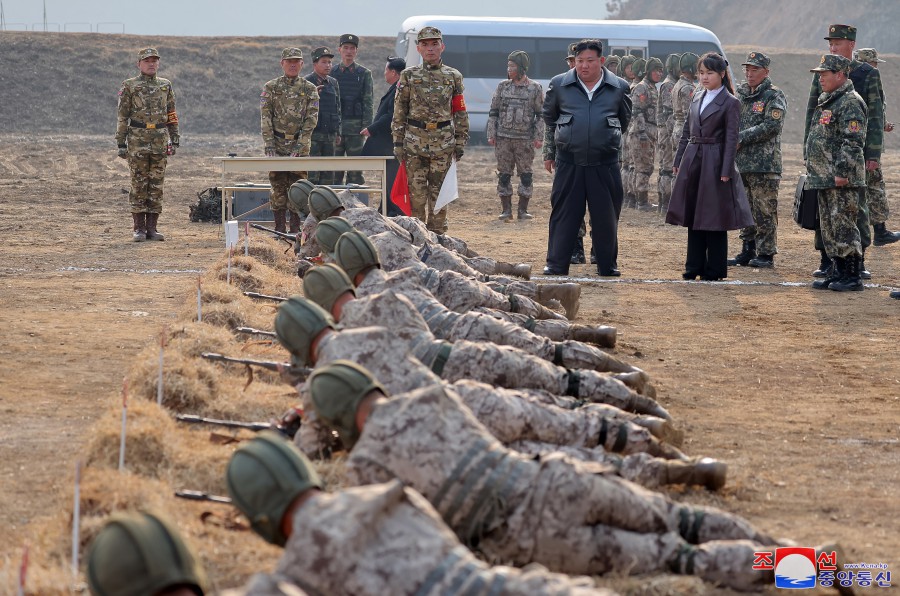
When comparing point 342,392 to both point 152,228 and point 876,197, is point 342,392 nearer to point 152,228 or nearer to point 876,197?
point 876,197

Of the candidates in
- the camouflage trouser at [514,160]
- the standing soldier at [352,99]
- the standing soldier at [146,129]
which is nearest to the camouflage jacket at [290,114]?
the standing soldier at [146,129]

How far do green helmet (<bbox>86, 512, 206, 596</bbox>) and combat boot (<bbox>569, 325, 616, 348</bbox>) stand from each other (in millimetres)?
4734

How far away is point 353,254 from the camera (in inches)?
246

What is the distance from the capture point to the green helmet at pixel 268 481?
Answer: 3.52 metres

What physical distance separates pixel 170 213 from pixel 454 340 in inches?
493

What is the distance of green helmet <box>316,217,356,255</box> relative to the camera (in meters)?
7.21

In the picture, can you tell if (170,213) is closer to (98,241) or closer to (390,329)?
(98,241)

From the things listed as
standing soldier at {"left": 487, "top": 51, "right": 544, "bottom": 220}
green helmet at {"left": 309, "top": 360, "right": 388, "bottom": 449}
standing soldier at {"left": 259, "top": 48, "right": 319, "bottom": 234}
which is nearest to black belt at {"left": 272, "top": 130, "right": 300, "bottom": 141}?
standing soldier at {"left": 259, "top": 48, "right": 319, "bottom": 234}

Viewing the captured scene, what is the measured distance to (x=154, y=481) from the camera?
16.5 ft

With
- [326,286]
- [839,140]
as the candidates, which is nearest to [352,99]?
[839,140]

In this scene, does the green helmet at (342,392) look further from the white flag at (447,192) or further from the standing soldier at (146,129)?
the standing soldier at (146,129)

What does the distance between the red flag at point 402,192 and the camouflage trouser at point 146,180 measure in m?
2.94

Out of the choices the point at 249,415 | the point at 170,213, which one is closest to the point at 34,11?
the point at 170,213

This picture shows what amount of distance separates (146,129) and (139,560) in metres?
11.4
